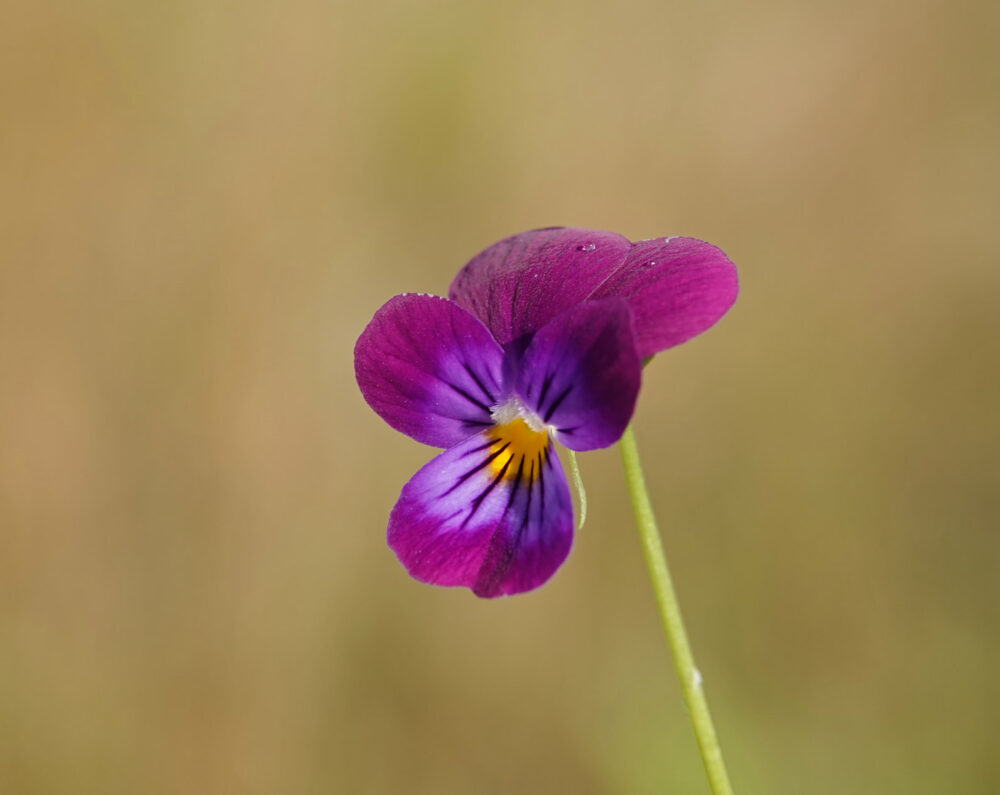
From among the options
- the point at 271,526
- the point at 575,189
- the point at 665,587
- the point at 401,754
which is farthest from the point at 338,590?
the point at 665,587

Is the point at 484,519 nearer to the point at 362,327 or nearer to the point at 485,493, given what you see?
the point at 485,493

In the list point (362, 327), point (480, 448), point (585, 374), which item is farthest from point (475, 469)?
point (362, 327)

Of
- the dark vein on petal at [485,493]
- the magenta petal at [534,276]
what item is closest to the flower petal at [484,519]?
the dark vein on petal at [485,493]

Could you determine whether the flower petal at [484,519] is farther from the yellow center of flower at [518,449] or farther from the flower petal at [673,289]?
the flower petal at [673,289]

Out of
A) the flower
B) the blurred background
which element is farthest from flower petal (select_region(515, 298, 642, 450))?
the blurred background

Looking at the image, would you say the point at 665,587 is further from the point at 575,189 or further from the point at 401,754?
the point at 575,189

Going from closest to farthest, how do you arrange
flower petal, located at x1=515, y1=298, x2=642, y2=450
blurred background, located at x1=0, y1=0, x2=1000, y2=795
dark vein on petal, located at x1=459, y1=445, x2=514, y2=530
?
1. flower petal, located at x1=515, y1=298, x2=642, y2=450
2. dark vein on petal, located at x1=459, y1=445, x2=514, y2=530
3. blurred background, located at x1=0, y1=0, x2=1000, y2=795

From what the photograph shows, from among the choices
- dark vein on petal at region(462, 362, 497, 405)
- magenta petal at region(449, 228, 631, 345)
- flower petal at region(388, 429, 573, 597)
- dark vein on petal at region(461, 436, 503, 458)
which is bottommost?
flower petal at region(388, 429, 573, 597)

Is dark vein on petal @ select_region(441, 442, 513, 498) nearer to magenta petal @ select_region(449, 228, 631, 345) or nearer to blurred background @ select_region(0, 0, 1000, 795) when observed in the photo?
magenta petal @ select_region(449, 228, 631, 345)
